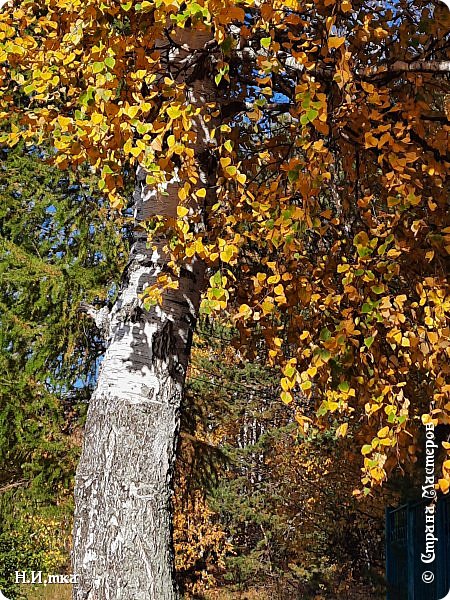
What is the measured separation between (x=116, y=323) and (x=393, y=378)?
0.82 meters

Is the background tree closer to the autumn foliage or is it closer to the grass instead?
the grass

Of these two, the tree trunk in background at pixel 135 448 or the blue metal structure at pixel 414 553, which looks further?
the blue metal structure at pixel 414 553

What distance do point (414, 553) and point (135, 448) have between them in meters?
3.23

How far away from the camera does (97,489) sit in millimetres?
1959

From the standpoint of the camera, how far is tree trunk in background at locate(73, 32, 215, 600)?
6.26ft

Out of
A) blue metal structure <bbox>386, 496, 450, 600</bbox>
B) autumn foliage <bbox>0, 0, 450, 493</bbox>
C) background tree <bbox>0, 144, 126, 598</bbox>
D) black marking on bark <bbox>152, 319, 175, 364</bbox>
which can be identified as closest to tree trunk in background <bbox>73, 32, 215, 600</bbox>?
black marking on bark <bbox>152, 319, 175, 364</bbox>

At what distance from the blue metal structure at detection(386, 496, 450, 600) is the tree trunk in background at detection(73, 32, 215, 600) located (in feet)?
8.09

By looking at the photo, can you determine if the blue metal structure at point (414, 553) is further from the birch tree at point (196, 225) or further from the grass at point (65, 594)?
the grass at point (65, 594)

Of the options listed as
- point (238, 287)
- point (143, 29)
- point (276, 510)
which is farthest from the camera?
point (276, 510)

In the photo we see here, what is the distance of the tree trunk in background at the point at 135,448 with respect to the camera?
1909 millimetres

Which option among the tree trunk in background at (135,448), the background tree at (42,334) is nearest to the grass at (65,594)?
the background tree at (42,334)

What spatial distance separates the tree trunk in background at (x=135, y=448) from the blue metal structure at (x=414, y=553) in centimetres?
247

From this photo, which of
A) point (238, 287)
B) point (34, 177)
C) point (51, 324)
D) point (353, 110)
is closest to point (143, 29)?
point (353, 110)

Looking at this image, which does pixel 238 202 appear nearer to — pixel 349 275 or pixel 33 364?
pixel 349 275
